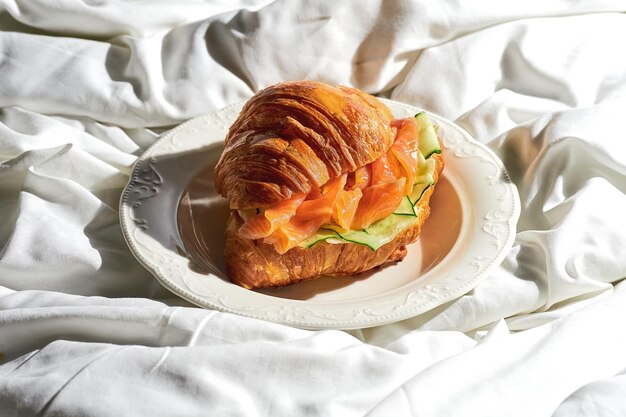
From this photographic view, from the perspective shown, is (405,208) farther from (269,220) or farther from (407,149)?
(269,220)

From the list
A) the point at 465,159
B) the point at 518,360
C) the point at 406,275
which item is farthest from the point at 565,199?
the point at 518,360

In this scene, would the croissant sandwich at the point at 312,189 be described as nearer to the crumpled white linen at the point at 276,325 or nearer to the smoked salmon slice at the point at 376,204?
the smoked salmon slice at the point at 376,204

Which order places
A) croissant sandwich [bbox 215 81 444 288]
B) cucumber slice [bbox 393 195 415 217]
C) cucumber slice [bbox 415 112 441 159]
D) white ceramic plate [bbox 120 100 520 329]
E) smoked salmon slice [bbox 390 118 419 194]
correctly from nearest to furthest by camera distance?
white ceramic plate [bbox 120 100 520 329] < croissant sandwich [bbox 215 81 444 288] < cucumber slice [bbox 393 195 415 217] < smoked salmon slice [bbox 390 118 419 194] < cucumber slice [bbox 415 112 441 159]

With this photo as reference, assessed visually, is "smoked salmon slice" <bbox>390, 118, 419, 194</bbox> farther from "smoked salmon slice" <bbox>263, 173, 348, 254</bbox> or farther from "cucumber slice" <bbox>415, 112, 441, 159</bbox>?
"smoked salmon slice" <bbox>263, 173, 348, 254</bbox>

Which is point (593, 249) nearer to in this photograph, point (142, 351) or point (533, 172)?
point (533, 172)

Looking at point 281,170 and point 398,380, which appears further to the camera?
point 281,170

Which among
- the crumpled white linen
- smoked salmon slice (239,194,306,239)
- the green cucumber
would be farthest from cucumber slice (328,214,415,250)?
the crumpled white linen

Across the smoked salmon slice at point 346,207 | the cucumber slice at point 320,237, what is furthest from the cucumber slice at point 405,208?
the cucumber slice at point 320,237
